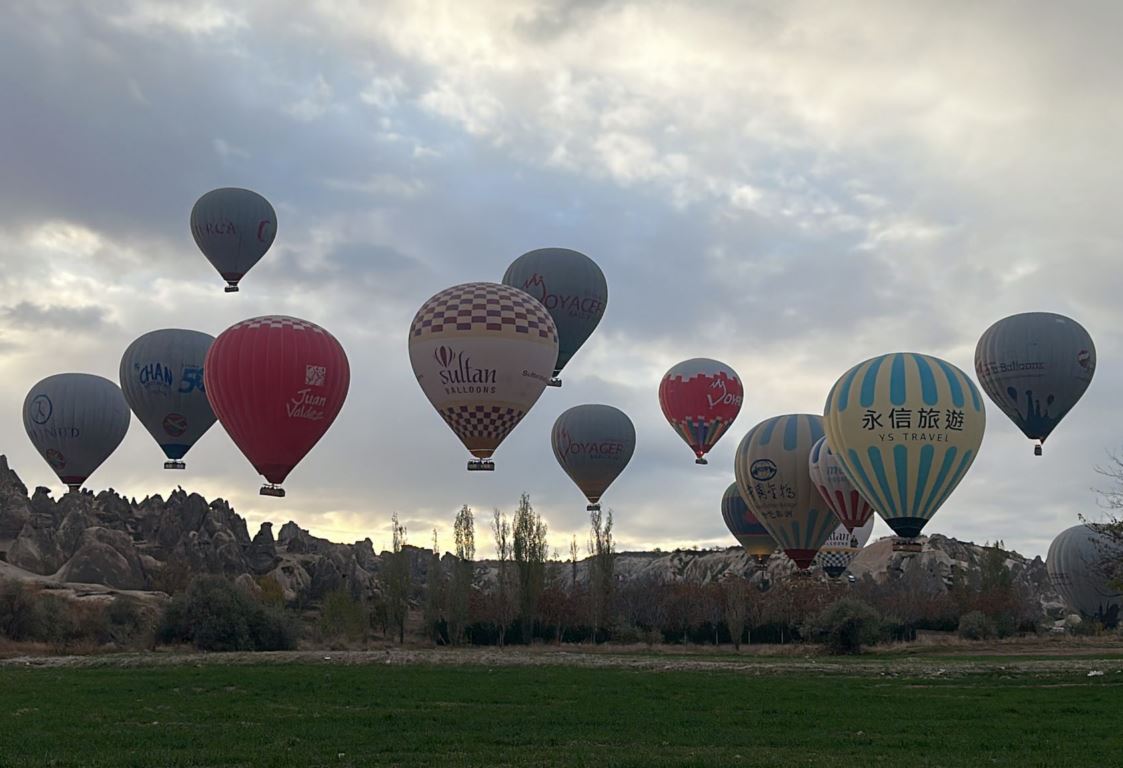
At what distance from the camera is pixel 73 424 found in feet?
216

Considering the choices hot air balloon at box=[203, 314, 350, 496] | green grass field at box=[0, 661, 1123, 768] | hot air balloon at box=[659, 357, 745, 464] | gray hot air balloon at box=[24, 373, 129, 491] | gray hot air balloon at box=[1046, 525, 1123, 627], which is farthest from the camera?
gray hot air balloon at box=[1046, 525, 1123, 627]

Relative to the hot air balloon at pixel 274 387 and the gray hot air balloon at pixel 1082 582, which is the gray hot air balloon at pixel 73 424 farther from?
the gray hot air balloon at pixel 1082 582

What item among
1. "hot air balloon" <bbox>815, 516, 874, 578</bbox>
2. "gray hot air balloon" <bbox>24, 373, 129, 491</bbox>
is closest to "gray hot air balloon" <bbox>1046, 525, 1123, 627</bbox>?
"hot air balloon" <bbox>815, 516, 874, 578</bbox>

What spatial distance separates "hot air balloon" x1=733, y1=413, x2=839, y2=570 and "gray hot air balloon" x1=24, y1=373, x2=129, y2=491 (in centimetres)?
3323

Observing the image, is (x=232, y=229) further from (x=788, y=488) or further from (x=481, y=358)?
(x=788, y=488)

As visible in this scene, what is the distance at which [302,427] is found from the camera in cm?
4362

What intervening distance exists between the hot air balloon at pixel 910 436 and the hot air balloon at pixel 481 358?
1199 cm

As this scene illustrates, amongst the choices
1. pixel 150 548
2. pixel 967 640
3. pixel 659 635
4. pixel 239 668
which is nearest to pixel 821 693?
pixel 239 668

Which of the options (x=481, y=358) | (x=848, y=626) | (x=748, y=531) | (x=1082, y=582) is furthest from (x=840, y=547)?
(x=481, y=358)

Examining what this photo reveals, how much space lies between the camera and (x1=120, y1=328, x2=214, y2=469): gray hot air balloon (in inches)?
2244

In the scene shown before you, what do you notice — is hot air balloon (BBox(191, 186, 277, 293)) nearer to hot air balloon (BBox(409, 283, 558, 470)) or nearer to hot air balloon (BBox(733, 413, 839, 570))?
hot air balloon (BBox(409, 283, 558, 470))

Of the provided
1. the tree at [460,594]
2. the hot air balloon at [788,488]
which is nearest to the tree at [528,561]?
the tree at [460,594]

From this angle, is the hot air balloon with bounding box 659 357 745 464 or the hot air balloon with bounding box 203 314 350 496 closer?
the hot air balloon with bounding box 203 314 350 496

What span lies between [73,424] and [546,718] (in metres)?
47.6
